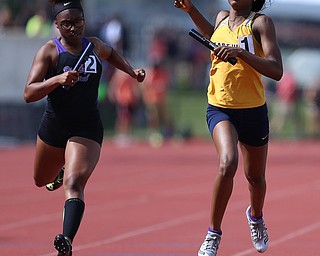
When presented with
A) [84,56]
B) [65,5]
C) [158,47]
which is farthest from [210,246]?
[158,47]

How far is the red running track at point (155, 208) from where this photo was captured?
10219 mm

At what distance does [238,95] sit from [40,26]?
16.4 metres

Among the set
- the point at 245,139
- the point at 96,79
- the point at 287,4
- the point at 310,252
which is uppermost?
the point at 287,4

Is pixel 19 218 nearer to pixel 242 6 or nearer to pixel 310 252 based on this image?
pixel 310 252

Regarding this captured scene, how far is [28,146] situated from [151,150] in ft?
9.03

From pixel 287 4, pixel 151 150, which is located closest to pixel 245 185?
pixel 151 150

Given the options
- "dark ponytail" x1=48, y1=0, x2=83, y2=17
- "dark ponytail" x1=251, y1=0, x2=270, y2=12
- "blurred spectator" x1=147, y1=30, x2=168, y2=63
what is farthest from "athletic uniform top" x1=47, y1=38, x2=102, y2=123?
"blurred spectator" x1=147, y1=30, x2=168, y2=63

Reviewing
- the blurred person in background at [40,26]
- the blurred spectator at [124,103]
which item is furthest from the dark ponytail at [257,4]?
the blurred spectator at [124,103]

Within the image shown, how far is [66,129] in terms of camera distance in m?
8.60

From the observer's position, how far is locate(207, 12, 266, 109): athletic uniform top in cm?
853

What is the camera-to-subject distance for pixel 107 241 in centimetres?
1055

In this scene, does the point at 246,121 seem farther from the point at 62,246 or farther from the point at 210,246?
the point at 62,246

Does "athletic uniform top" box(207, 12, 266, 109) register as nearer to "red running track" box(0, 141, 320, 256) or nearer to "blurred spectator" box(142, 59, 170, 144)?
"red running track" box(0, 141, 320, 256)

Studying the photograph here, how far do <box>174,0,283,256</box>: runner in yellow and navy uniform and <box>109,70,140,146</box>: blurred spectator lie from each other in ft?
55.0
